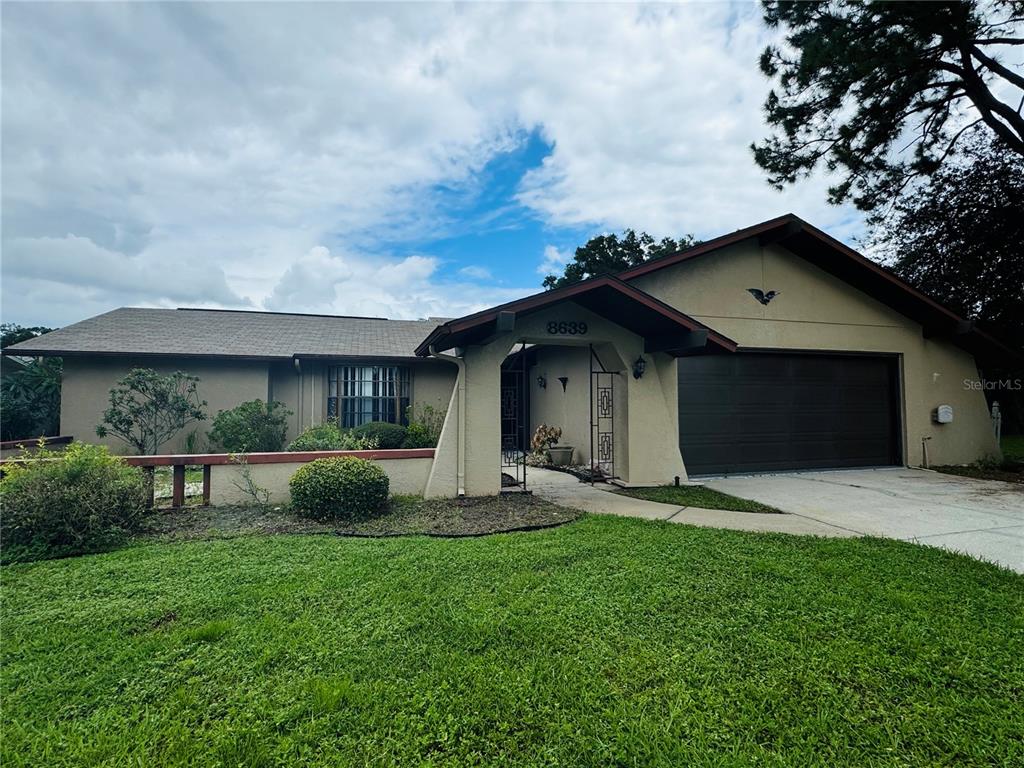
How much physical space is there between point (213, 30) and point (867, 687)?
954 cm

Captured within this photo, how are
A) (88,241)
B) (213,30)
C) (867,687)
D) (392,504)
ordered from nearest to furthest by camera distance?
(867,687) < (213,30) < (392,504) < (88,241)

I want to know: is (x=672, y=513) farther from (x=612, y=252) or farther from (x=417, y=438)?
(x=612, y=252)

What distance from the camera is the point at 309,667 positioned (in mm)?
2822

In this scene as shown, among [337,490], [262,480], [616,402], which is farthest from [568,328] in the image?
[262,480]

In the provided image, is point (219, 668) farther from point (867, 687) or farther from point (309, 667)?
point (867, 687)

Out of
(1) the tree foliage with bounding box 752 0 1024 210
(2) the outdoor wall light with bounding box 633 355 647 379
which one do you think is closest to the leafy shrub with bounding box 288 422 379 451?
(2) the outdoor wall light with bounding box 633 355 647 379

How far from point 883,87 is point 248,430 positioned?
16448 millimetres

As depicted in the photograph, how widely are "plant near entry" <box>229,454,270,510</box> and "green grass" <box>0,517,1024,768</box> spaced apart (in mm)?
2341

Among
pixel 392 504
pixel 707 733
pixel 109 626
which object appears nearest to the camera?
pixel 707 733

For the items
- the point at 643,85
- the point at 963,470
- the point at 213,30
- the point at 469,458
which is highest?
the point at 643,85

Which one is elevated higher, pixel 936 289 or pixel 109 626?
pixel 936 289

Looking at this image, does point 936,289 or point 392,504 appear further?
point 936,289

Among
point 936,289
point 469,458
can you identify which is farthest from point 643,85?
point 936,289

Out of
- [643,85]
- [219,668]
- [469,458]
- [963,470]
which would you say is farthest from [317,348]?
[963,470]
